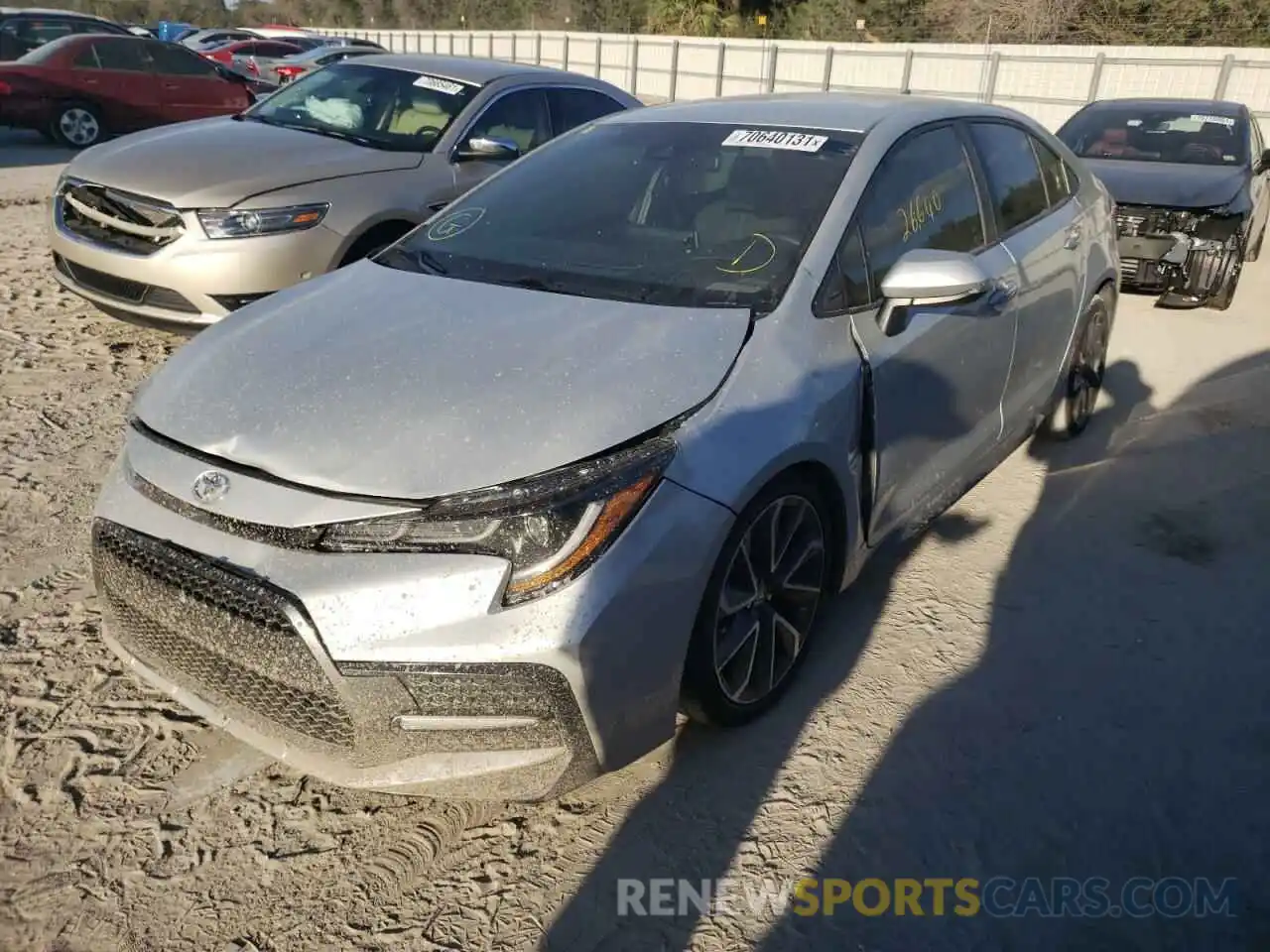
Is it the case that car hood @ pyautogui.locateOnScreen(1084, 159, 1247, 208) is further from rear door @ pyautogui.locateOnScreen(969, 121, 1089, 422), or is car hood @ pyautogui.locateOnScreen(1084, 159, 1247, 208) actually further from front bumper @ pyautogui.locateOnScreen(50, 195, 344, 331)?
front bumper @ pyautogui.locateOnScreen(50, 195, 344, 331)

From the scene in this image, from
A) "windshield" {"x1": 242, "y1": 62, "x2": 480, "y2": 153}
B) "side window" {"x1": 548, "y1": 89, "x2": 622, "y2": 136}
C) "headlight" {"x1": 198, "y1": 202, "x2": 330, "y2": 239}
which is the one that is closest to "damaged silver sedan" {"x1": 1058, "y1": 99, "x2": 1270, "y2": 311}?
"side window" {"x1": 548, "y1": 89, "x2": 622, "y2": 136}

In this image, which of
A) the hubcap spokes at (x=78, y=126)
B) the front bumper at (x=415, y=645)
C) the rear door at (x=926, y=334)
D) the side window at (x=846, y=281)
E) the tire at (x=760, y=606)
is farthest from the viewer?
the hubcap spokes at (x=78, y=126)

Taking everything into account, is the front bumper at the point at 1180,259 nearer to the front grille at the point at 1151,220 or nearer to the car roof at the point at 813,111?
the front grille at the point at 1151,220

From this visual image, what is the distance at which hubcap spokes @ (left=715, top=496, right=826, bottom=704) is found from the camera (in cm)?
253

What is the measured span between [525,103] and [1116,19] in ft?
107

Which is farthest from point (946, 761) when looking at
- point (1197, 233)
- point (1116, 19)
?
point (1116, 19)

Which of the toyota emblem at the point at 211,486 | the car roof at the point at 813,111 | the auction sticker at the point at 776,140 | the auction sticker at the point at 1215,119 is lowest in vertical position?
the toyota emblem at the point at 211,486

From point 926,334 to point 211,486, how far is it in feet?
7.03

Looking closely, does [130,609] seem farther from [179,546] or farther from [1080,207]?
[1080,207]

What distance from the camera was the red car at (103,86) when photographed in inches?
506

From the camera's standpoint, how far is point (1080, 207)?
4520 millimetres

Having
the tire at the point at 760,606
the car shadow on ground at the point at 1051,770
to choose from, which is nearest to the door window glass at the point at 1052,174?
the car shadow on ground at the point at 1051,770

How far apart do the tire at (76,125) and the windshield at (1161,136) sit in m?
12.4

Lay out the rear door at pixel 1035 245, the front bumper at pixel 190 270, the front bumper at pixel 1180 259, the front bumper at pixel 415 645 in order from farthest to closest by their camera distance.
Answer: the front bumper at pixel 1180 259 → the front bumper at pixel 190 270 → the rear door at pixel 1035 245 → the front bumper at pixel 415 645
